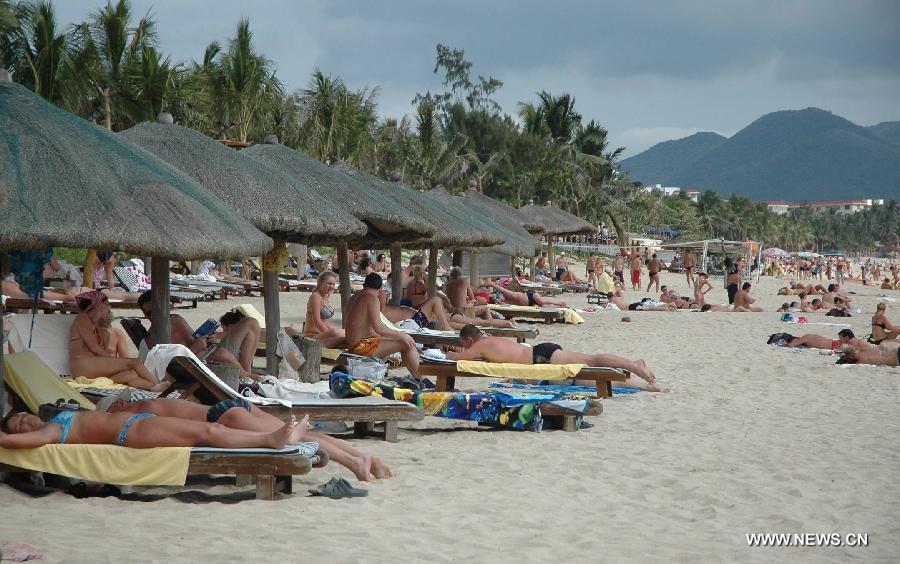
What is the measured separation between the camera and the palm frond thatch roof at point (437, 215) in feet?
38.1

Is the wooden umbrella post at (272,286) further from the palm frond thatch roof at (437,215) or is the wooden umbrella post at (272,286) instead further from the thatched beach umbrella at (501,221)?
the thatched beach umbrella at (501,221)

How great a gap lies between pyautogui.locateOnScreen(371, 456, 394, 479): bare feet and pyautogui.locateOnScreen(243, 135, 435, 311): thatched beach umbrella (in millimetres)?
4006

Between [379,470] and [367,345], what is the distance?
130 inches

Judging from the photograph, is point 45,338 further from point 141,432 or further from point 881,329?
point 881,329

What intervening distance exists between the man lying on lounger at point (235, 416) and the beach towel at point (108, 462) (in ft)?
1.08

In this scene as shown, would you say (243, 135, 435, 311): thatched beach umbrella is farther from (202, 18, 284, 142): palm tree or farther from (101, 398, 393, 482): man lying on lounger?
(202, 18, 284, 142): palm tree

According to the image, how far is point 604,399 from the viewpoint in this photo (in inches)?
337

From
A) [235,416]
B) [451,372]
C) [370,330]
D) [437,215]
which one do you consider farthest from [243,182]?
[437,215]

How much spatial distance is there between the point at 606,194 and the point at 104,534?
50354 millimetres

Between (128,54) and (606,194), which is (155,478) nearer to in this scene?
(128,54)

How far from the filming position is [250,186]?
7902mm

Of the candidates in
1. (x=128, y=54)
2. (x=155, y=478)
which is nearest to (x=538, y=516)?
(x=155, y=478)

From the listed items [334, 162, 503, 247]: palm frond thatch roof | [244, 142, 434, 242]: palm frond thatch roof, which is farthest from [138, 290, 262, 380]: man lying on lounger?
[334, 162, 503, 247]: palm frond thatch roof

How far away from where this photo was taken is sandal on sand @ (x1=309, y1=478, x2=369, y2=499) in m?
4.91
